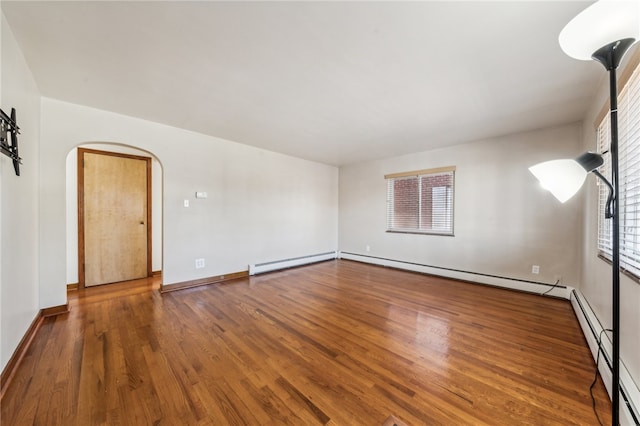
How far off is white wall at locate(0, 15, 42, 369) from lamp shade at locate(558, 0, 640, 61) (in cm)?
308

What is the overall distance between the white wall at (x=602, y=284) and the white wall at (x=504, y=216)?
0.32 metres

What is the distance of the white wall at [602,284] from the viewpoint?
1.43m

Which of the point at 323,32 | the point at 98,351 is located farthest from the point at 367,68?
the point at 98,351

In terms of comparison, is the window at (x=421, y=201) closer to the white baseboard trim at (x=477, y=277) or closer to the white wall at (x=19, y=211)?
the white baseboard trim at (x=477, y=277)

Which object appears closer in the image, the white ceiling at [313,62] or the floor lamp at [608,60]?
the floor lamp at [608,60]

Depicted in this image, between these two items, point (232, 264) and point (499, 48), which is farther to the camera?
point (232, 264)

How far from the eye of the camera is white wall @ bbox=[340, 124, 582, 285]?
10.8 ft

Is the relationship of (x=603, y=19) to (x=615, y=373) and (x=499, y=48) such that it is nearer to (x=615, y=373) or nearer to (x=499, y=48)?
(x=499, y=48)

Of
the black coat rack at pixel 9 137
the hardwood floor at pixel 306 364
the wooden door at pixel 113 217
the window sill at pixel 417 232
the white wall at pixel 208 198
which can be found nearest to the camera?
the hardwood floor at pixel 306 364

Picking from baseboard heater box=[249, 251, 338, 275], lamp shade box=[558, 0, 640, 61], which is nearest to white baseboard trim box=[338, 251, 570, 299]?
baseboard heater box=[249, 251, 338, 275]

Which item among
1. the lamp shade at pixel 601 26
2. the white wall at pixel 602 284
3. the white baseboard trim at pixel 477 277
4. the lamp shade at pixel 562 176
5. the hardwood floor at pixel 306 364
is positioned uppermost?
the lamp shade at pixel 601 26

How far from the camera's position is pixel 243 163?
14.4 feet

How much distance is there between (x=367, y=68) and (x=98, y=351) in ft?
10.7

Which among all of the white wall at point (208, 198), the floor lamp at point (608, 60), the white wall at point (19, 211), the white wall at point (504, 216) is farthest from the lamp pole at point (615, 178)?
the white wall at point (208, 198)
